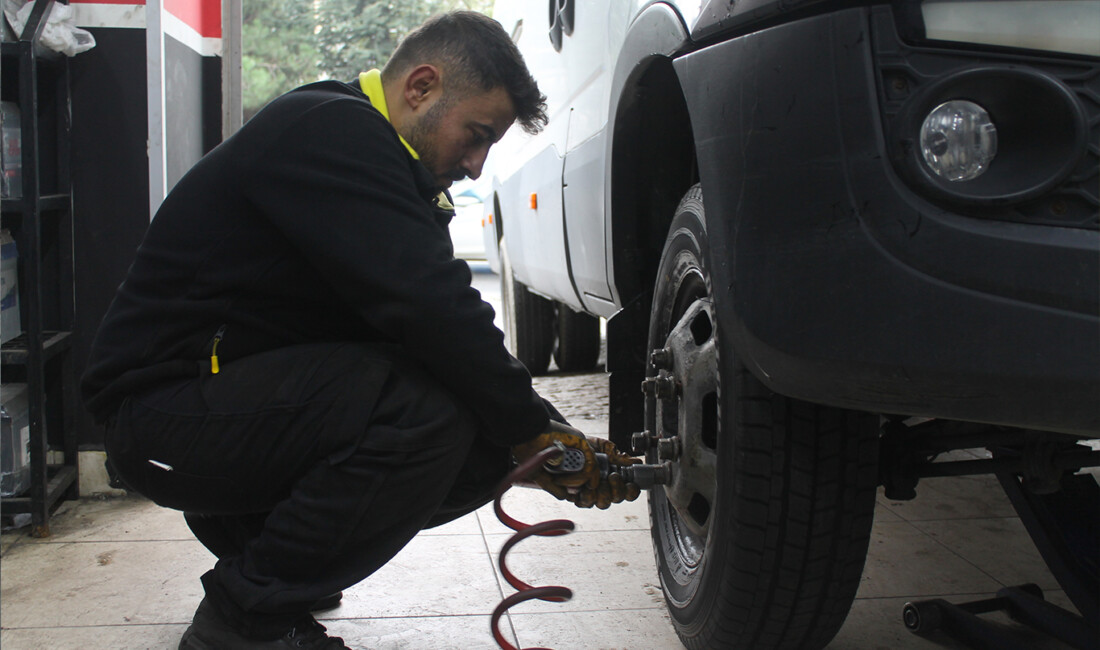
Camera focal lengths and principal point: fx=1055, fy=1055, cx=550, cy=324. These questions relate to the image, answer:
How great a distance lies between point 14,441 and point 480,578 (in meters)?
1.45

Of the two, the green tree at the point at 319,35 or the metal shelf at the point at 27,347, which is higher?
the green tree at the point at 319,35

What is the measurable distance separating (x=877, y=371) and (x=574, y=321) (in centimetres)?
460

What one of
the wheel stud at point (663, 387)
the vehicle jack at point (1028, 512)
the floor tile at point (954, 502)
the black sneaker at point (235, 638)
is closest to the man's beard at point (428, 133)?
the wheel stud at point (663, 387)

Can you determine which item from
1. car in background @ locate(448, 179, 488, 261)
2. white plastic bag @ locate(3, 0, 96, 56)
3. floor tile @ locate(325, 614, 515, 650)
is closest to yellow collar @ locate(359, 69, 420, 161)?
floor tile @ locate(325, 614, 515, 650)

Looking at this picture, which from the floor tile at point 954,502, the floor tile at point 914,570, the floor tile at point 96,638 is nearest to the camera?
the floor tile at point 96,638

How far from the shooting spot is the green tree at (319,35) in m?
26.6

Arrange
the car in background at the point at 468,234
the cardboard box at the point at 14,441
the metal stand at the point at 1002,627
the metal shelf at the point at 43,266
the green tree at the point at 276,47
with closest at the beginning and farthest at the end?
the metal stand at the point at 1002,627, the metal shelf at the point at 43,266, the cardboard box at the point at 14,441, the car in background at the point at 468,234, the green tree at the point at 276,47

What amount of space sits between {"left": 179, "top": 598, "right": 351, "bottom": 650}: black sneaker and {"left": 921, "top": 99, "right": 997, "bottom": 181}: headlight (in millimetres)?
1309

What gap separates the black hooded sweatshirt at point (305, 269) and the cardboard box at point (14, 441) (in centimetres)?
129

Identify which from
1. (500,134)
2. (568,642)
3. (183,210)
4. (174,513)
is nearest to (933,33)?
(500,134)

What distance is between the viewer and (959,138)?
1.27 metres

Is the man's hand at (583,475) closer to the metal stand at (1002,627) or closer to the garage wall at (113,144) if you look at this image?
the metal stand at (1002,627)

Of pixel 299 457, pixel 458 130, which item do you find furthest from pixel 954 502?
pixel 299 457

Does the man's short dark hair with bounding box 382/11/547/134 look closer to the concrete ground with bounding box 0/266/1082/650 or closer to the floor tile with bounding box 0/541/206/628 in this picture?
the concrete ground with bounding box 0/266/1082/650
